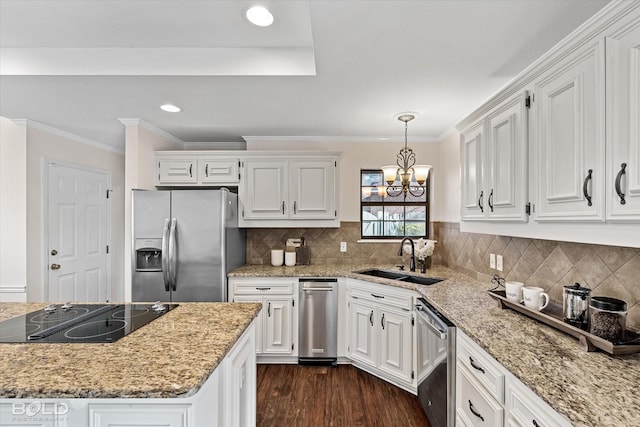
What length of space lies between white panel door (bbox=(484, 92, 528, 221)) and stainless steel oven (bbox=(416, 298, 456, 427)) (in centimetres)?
74

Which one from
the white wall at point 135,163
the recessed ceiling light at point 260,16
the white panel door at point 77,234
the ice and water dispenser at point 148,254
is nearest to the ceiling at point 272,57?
the recessed ceiling light at point 260,16

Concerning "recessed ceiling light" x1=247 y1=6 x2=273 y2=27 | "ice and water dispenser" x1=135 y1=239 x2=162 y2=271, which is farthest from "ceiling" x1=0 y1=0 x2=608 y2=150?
"ice and water dispenser" x1=135 y1=239 x2=162 y2=271

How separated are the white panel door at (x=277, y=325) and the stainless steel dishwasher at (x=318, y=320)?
0.39ft

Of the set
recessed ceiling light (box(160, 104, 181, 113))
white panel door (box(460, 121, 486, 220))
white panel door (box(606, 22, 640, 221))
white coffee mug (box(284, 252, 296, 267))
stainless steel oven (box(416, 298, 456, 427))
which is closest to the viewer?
white panel door (box(606, 22, 640, 221))

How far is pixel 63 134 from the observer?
3.68 meters

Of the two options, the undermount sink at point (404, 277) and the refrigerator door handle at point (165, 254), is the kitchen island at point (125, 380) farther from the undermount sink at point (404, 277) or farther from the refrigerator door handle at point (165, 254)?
the undermount sink at point (404, 277)

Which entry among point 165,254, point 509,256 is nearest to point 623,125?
point 509,256

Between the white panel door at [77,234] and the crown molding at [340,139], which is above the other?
the crown molding at [340,139]

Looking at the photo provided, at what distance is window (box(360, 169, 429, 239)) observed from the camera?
3785mm

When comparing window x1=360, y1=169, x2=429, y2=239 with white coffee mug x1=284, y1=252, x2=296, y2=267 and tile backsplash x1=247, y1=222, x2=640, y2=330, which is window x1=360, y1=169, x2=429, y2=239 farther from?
white coffee mug x1=284, y1=252, x2=296, y2=267

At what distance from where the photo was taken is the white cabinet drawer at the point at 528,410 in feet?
3.25

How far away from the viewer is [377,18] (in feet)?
4.85

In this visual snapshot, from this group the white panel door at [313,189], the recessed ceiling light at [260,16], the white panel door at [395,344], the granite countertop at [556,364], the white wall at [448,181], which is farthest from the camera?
the white panel door at [313,189]

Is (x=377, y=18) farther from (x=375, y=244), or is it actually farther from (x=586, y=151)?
(x=375, y=244)
